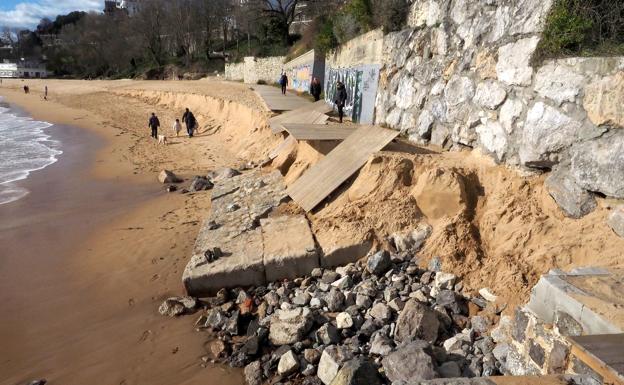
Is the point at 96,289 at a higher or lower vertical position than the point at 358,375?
lower

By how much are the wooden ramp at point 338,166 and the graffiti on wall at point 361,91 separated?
357 cm

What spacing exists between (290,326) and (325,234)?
2.02 metres

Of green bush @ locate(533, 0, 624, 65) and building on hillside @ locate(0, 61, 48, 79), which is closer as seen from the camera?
green bush @ locate(533, 0, 624, 65)

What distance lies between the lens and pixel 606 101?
445 centimetres

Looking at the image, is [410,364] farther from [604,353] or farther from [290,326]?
[604,353]

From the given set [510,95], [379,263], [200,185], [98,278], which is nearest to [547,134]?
[510,95]

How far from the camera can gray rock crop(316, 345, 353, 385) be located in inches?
174

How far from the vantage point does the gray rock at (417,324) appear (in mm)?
4629

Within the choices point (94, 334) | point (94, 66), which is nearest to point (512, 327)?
point (94, 334)

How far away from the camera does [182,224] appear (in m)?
9.54

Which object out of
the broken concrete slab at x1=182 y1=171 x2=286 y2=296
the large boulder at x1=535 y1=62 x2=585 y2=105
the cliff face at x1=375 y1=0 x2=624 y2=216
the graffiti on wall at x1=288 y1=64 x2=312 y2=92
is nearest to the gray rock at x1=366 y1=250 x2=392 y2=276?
the broken concrete slab at x1=182 y1=171 x2=286 y2=296

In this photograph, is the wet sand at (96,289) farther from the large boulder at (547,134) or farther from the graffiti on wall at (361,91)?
the graffiti on wall at (361,91)

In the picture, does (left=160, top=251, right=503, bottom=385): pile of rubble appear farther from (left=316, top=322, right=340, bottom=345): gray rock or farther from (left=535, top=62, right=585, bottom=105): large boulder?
(left=535, top=62, right=585, bottom=105): large boulder

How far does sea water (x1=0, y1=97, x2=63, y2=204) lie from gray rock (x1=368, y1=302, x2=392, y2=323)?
11.6m
